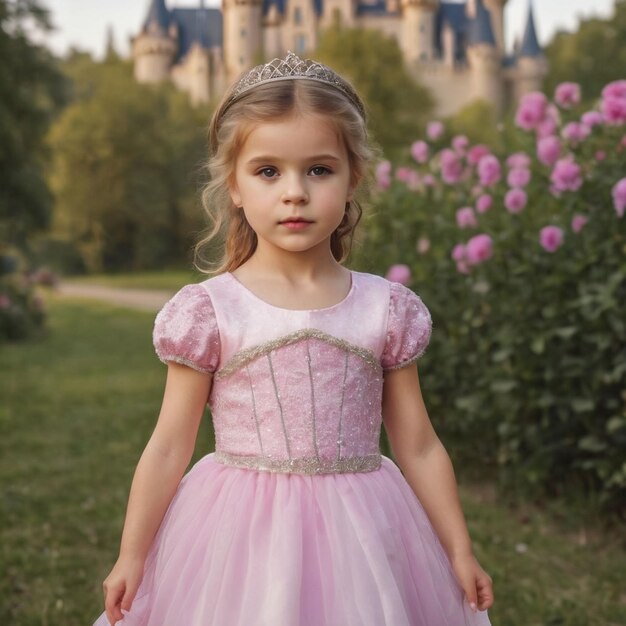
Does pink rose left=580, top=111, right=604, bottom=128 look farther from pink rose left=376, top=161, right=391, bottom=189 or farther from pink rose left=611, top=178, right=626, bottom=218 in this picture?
pink rose left=376, top=161, right=391, bottom=189

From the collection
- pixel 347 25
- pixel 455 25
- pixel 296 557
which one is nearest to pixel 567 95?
pixel 296 557

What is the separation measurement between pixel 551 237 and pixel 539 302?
1.19 feet

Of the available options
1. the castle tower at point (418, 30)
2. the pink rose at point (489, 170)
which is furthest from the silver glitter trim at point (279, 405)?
the castle tower at point (418, 30)

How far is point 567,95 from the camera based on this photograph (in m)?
4.55

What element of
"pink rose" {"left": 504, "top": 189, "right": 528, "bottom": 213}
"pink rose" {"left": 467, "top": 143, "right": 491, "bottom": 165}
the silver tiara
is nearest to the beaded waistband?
the silver tiara

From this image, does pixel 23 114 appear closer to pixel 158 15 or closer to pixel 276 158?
pixel 158 15

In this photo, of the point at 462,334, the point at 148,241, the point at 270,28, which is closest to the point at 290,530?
the point at 462,334

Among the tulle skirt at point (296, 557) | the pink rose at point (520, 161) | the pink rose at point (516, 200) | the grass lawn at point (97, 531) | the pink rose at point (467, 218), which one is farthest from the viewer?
the pink rose at point (467, 218)

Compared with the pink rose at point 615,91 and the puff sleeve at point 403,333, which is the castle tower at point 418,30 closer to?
the pink rose at point 615,91

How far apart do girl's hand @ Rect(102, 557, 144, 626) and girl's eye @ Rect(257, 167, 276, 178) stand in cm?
76

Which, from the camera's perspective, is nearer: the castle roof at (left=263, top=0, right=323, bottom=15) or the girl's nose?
the girl's nose

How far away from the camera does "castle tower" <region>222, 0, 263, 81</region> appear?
3.63 meters

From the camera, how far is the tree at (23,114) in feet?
42.6

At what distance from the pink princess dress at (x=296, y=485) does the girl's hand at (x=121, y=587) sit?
0.13 ft
